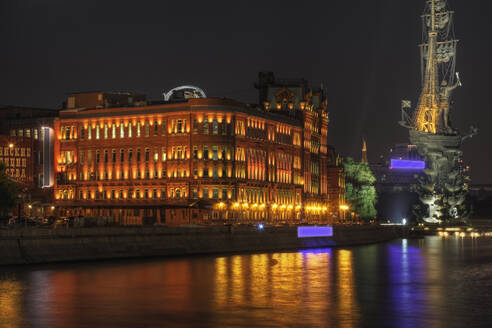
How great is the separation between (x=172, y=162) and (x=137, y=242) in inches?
2116

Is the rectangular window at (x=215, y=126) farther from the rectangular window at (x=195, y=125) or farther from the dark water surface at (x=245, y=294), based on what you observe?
the dark water surface at (x=245, y=294)

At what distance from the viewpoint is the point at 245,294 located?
68.0 metres

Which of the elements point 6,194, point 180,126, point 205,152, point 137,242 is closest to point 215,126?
point 205,152

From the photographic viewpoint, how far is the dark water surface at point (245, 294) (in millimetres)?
54625

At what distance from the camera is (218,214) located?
152000 mm

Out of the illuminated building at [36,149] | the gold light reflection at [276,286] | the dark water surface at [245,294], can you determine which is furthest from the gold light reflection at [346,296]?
the illuminated building at [36,149]

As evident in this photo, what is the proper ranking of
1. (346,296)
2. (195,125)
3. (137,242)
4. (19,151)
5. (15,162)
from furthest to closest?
(19,151) → (15,162) → (195,125) → (137,242) → (346,296)

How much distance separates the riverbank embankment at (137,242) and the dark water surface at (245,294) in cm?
236

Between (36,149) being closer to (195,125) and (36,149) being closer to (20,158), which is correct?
(20,158)

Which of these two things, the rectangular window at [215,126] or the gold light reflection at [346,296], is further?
the rectangular window at [215,126]

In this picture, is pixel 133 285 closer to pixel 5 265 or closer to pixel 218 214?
pixel 5 265

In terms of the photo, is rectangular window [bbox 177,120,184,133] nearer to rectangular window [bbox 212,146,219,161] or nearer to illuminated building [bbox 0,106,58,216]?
rectangular window [bbox 212,146,219,161]

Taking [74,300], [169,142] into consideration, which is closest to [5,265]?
[74,300]

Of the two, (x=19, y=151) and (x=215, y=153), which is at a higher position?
(x=19, y=151)
